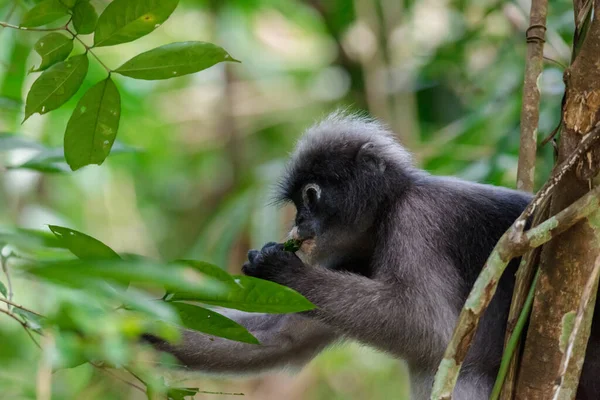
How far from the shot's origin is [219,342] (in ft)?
11.6

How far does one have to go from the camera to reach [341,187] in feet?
11.4

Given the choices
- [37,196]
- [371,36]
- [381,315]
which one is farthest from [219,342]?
[371,36]

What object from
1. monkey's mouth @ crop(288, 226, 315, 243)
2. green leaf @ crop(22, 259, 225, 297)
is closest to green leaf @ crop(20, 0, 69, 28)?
green leaf @ crop(22, 259, 225, 297)

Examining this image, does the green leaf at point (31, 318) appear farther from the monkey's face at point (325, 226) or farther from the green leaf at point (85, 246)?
the monkey's face at point (325, 226)

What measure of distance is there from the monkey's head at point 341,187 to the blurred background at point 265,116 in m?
1.84

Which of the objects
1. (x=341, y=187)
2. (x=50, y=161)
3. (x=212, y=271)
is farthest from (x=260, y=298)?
(x=341, y=187)

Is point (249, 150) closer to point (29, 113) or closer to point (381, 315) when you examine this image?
point (381, 315)

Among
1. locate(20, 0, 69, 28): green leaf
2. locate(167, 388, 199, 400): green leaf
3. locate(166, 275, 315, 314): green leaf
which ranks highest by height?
locate(20, 0, 69, 28): green leaf

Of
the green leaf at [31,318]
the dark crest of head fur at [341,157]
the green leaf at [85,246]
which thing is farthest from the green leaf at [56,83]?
the dark crest of head fur at [341,157]

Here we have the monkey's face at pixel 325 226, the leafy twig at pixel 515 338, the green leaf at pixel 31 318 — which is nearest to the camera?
the green leaf at pixel 31 318

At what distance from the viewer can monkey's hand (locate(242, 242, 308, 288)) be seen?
3086 millimetres

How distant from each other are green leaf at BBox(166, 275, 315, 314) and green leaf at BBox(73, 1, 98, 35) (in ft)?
2.59

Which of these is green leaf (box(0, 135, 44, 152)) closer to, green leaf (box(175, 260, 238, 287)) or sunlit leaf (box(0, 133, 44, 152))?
sunlit leaf (box(0, 133, 44, 152))

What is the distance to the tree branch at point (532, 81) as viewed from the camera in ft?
9.79
